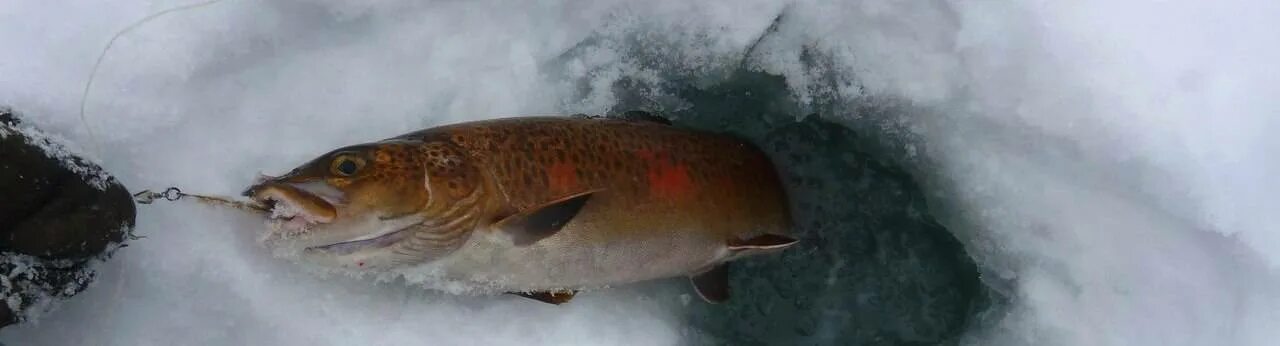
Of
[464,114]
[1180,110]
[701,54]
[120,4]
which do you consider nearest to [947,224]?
[1180,110]

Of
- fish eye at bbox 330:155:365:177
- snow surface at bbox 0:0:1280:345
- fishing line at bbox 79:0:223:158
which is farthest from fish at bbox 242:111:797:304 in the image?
fishing line at bbox 79:0:223:158

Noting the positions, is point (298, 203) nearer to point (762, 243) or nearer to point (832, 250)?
point (762, 243)

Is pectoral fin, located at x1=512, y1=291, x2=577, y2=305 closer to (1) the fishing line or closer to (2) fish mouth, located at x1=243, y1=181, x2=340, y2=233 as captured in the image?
(2) fish mouth, located at x1=243, y1=181, x2=340, y2=233

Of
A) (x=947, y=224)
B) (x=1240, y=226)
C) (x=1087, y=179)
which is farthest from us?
(x=947, y=224)

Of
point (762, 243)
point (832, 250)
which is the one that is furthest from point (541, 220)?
point (832, 250)

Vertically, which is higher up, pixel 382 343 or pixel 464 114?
pixel 464 114

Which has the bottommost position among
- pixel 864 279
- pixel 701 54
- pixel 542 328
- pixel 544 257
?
pixel 542 328

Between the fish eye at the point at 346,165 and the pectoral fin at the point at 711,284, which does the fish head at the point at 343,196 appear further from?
the pectoral fin at the point at 711,284

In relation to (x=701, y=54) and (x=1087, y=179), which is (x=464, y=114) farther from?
(x=1087, y=179)
